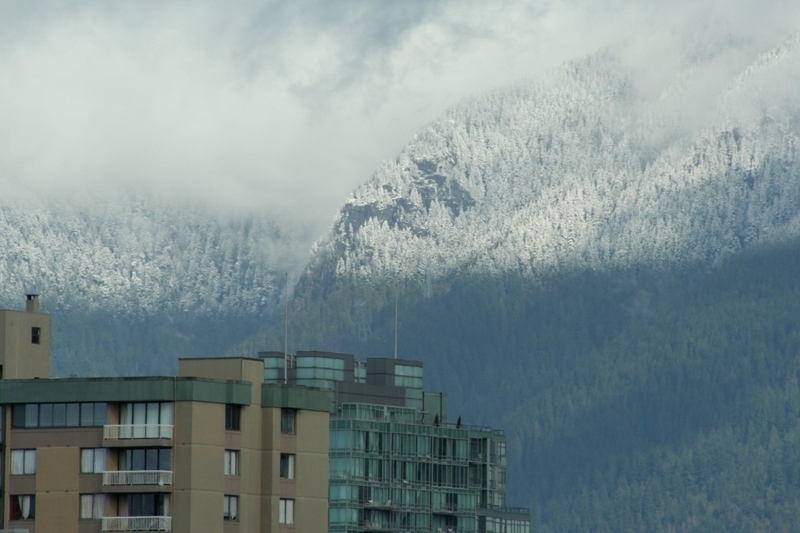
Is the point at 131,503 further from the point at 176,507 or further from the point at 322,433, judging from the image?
the point at 322,433

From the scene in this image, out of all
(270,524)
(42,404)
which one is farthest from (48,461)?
(270,524)

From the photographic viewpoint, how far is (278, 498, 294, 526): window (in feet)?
630

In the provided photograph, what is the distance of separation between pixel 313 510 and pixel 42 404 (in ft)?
Result: 69.4

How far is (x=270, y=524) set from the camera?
190m

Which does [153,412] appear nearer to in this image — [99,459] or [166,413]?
[166,413]

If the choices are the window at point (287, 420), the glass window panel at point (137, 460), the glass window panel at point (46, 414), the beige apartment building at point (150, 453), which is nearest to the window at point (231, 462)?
the beige apartment building at point (150, 453)

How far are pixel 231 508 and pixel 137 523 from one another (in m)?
6.87

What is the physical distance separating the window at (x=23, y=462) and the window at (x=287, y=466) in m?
17.7

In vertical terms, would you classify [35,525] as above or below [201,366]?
below

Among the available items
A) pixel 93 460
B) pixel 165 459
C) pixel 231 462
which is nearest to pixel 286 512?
pixel 231 462

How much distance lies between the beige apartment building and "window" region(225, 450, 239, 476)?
0.07m

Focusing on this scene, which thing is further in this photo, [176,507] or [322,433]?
[322,433]

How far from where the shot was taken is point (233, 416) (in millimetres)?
189125

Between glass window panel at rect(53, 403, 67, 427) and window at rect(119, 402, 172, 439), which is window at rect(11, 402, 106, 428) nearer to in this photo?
glass window panel at rect(53, 403, 67, 427)
